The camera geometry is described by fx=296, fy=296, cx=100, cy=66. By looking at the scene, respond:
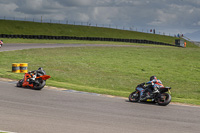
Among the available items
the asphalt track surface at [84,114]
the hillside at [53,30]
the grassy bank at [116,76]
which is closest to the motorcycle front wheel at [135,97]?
the asphalt track surface at [84,114]

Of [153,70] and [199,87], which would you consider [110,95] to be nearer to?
[199,87]

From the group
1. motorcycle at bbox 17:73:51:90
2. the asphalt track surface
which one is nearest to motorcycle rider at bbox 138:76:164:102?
the asphalt track surface

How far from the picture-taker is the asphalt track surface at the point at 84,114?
28.3 ft

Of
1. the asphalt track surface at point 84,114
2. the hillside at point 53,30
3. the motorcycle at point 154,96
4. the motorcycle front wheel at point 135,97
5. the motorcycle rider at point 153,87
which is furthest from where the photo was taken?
the hillside at point 53,30

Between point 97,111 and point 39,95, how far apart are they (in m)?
3.86

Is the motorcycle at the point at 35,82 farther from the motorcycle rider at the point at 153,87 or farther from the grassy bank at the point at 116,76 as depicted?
the motorcycle rider at the point at 153,87

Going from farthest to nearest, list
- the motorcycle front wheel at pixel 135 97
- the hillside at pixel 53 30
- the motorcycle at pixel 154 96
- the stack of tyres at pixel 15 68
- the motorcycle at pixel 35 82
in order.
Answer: the hillside at pixel 53 30 < the stack of tyres at pixel 15 68 < the motorcycle at pixel 35 82 < the motorcycle front wheel at pixel 135 97 < the motorcycle at pixel 154 96

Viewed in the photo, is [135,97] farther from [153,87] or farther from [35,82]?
[35,82]

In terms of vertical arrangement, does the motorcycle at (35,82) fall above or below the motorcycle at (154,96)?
above

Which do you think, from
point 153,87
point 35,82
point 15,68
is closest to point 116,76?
point 15,68

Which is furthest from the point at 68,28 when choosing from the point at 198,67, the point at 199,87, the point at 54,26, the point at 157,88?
the point at 157,88

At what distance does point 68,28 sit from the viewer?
299 feet

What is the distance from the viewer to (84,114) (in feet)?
34.4

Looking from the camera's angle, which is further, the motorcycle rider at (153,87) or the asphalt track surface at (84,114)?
the motorcycle rider at (153,87)
